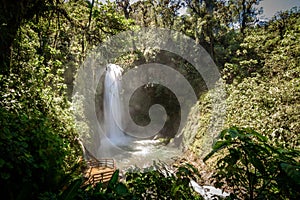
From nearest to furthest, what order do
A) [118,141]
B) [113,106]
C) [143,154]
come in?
[143,154]
[118,141]
[113,106]

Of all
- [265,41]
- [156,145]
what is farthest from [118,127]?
[265,41]

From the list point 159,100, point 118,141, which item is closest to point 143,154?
point 118,141

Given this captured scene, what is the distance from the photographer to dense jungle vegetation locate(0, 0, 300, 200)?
1.57 meters

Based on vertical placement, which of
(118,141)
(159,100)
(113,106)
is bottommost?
(118,141)

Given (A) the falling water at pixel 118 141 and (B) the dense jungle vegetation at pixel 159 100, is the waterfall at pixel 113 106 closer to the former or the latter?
(A) the falling water at pixel 118 141

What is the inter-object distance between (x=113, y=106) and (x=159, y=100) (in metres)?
3.91

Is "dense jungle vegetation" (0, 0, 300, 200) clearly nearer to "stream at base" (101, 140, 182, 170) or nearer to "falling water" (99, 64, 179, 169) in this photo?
"stream at base" (101, 140, 182, 170)

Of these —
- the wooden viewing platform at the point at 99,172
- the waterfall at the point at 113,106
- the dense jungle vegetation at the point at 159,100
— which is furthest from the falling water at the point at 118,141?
the wooden viewing platform at the point at 99,172

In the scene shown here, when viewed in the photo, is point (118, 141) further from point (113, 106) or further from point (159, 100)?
point (159, 100)

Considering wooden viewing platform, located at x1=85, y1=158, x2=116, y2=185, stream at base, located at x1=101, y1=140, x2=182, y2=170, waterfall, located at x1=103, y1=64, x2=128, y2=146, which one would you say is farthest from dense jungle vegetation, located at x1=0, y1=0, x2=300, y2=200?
waterfall, located at x1=103, y1=64, x2=128, y2=146

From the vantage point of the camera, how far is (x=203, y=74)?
13383 mm

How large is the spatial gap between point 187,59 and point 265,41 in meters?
5.50

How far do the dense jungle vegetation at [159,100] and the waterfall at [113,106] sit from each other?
75.9 inches

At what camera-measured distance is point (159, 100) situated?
16.8 m
